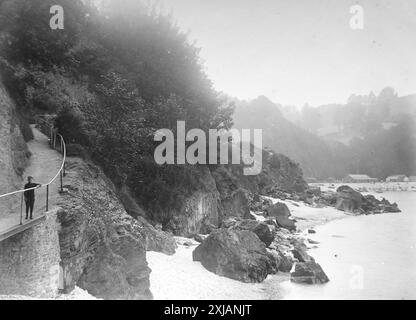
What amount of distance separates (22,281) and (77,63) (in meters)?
21.5

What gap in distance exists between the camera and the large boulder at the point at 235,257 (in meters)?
19.0

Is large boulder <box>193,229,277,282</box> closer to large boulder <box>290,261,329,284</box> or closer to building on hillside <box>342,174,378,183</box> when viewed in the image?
large boulder <box>290,261,329,284</box>

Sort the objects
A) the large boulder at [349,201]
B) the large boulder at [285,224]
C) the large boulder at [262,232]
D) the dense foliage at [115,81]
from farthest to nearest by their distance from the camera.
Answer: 1. the large boulder at [349,201]
2. the large boulder at [285,224]
3. the large boulder at [262,232]
4. the dense foliage at [115,81]

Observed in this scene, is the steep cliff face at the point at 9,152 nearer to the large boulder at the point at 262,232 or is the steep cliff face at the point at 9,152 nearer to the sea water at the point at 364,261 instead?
the sea water at the point at 364,261

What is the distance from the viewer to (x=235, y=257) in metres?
19.4

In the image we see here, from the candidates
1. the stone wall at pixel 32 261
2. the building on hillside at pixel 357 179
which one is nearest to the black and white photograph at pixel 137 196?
the stone wall at pixel 32 261

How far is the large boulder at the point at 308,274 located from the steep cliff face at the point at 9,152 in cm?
1514

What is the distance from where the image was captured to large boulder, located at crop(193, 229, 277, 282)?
62.4 feet

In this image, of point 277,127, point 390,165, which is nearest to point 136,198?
point 277,127

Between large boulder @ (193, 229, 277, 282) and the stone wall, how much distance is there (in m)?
9.62

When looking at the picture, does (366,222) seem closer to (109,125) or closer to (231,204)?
(231,204)

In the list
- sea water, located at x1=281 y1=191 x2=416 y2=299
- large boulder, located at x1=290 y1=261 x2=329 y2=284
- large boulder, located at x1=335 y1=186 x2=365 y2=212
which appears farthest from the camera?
large boulder, located at x1=335 y1=186 x2=365 y2=212

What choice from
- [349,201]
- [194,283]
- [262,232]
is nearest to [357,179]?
[349,201]

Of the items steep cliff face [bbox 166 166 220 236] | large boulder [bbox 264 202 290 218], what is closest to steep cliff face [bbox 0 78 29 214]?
steep cliff face [bbox 166 166 220 236]
